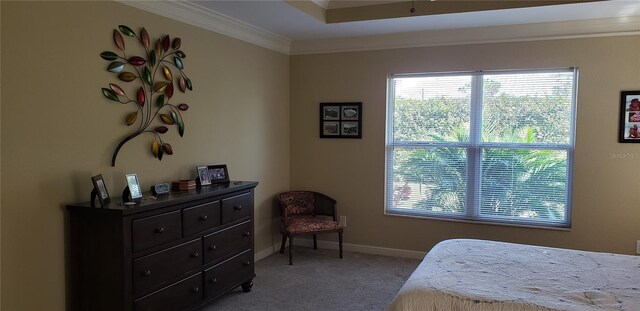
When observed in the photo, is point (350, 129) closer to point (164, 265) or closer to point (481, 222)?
point (481, 222)

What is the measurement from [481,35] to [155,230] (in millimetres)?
3568

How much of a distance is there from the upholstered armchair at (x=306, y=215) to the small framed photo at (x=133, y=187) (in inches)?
74.1

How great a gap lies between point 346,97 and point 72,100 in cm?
301

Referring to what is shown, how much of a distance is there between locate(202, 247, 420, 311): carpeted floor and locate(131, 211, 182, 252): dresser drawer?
0.87 meters

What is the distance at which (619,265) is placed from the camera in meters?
2.65

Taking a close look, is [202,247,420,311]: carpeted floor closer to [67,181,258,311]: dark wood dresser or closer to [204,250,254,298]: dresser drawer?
[204,250,254,298]: dresser drawer

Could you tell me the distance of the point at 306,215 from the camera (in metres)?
5.13

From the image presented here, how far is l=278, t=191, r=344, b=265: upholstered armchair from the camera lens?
15.1 feet

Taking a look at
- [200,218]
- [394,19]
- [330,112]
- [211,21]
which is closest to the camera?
[200,218]

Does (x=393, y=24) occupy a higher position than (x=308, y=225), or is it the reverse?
(x=393, y=24)

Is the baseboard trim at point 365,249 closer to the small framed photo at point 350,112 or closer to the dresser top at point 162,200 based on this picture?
the small framed photo at point 350,112

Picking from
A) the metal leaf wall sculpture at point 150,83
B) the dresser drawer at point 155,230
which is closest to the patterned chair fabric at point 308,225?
the metal leaf wall sculpture at point 150,83

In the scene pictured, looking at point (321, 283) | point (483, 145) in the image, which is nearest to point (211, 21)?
point (321, 283)

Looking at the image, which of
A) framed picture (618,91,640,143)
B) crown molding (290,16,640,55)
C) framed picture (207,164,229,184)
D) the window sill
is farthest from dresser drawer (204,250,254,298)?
framed picture (618,91,640,143)
